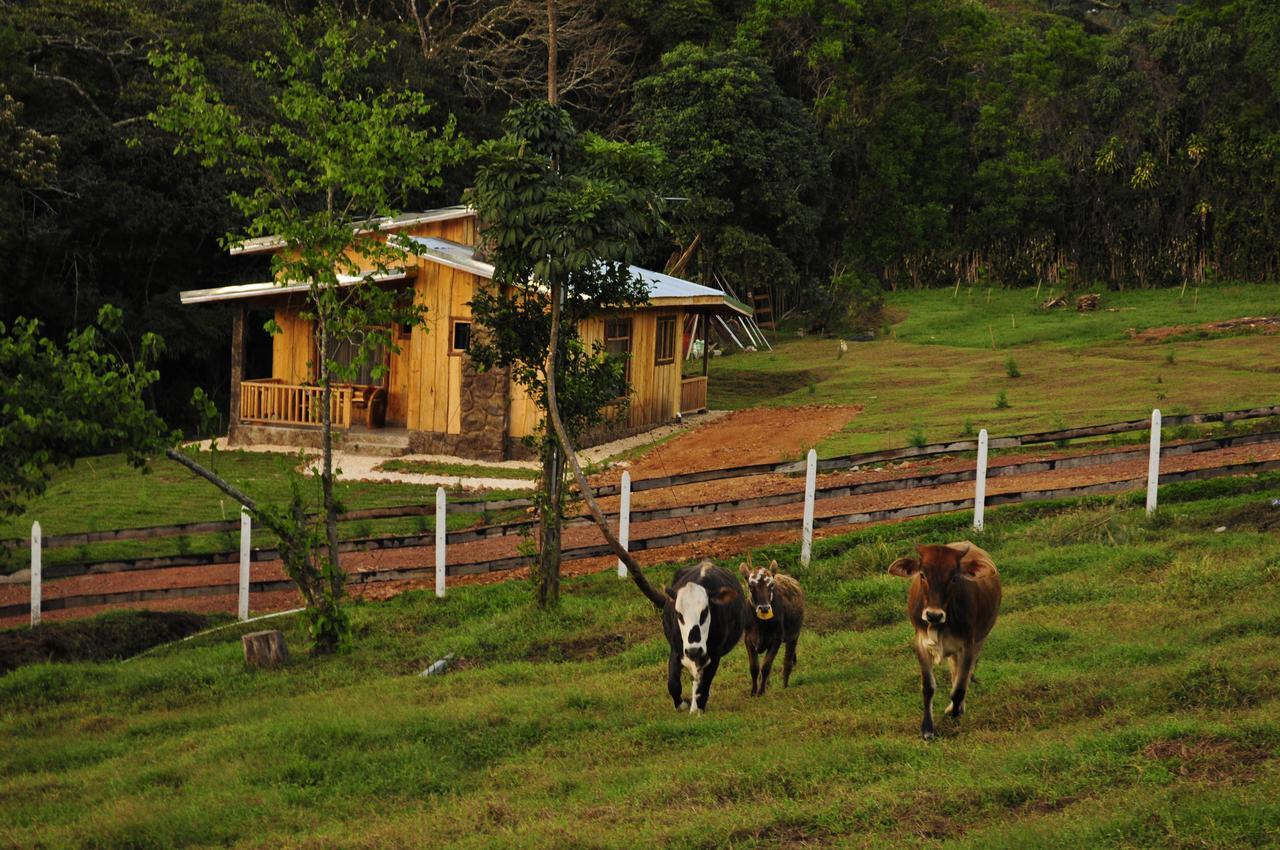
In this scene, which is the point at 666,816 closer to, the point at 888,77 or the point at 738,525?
the point at 738,525

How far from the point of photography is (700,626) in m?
11.3

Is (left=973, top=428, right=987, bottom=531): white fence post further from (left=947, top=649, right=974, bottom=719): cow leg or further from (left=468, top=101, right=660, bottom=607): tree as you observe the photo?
(left=947, top=649, right=974, bottom=719): cow leg

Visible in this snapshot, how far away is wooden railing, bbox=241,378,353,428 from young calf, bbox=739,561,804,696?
1974 cm

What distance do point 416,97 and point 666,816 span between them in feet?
32.4

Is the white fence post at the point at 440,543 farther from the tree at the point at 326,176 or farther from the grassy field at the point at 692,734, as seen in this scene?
the tree at the point at 326,176

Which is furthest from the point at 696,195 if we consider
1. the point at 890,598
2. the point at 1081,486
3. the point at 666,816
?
the point at 666,816

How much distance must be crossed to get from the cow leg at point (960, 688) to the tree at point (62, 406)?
751 centimetres

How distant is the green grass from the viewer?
26.7 m

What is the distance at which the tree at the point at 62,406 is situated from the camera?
40.2 feet

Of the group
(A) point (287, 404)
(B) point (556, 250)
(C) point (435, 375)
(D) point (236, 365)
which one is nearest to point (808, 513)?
→ (B) point (556, 250)

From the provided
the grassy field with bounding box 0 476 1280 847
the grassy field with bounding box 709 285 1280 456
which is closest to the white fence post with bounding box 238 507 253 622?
the grassy field with bounding box 0 476 1280 847

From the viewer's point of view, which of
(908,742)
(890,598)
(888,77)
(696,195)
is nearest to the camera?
(908,742)

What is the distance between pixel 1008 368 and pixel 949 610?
2505cm

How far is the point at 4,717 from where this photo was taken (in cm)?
1300
